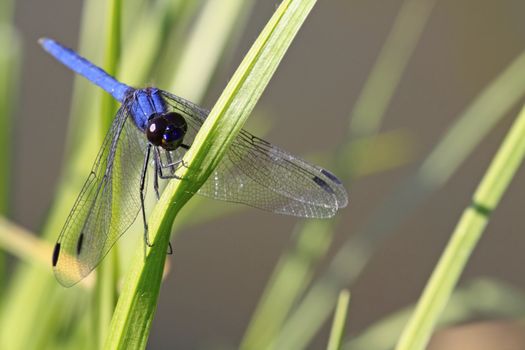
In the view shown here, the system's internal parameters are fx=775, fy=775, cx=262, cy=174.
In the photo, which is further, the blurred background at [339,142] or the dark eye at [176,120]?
the blurred background at [339,142]

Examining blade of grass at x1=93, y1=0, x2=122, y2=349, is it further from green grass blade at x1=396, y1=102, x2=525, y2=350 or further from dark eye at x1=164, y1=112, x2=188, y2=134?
green grass blade at x1=396, y1=102, x2=525, y2=350

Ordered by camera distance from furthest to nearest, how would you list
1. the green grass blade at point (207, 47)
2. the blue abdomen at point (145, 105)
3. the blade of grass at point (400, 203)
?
the blade of grass at point (400, 203)
the green grass blade at point (207, 47)
the blue abdomen at point (145, 105)

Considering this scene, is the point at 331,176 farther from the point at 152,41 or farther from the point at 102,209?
the point at 152,41

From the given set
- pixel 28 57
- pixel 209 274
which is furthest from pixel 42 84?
pixel 209 274

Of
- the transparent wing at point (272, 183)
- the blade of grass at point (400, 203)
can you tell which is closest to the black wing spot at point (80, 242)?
the transparent wing at point (272, 183)

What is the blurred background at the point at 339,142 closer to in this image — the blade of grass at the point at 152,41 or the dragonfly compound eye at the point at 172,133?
the blade of grass at the point at 152,41

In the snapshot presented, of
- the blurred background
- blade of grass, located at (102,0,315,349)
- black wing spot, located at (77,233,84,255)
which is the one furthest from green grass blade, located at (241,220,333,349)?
the blurred background
